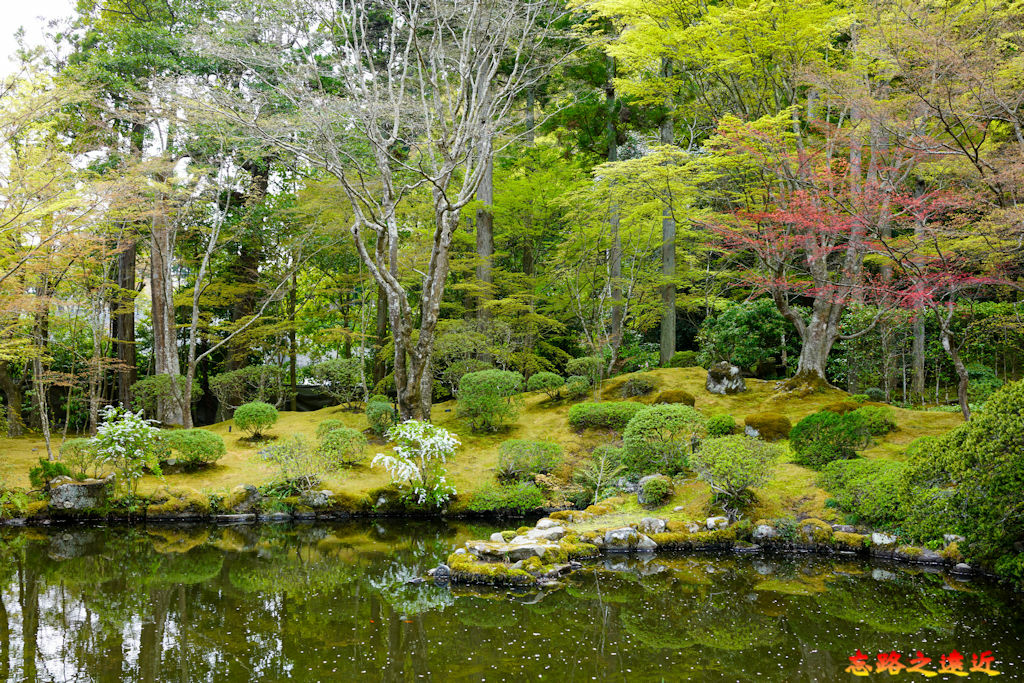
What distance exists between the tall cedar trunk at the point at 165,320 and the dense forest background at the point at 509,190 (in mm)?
93

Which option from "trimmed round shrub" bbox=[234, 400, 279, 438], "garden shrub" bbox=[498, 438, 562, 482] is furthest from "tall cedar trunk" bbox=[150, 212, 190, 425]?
"garden shrub" bbox=[498, 438, 562, 482]

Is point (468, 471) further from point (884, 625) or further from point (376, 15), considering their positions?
point (376, 15)

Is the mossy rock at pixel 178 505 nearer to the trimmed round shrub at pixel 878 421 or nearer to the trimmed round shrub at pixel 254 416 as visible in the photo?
the trimmed round shrub at pixel 254 416

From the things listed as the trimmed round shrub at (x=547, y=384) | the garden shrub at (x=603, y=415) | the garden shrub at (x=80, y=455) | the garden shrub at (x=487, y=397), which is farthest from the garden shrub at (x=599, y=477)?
the garden shrub at (x=80, y=455)

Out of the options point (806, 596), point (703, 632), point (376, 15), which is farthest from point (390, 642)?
point (376, 15)

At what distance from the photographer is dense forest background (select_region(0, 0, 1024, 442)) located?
10023mm

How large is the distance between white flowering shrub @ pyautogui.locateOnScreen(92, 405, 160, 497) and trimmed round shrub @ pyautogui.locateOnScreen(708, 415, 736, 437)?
875 centimetres

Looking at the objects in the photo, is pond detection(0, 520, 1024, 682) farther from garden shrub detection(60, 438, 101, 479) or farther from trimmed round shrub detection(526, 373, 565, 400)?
trimmed round shrub detection(526, 373, 565, 400)

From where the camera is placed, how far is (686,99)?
1623 centimetres

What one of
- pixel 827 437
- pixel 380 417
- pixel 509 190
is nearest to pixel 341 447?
pixel 380 417

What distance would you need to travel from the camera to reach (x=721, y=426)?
34.8ft

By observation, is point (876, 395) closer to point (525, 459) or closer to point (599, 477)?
point (599, 477)

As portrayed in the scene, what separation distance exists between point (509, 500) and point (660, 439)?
98.5 inches

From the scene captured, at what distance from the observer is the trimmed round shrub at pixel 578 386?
46.4 feet
